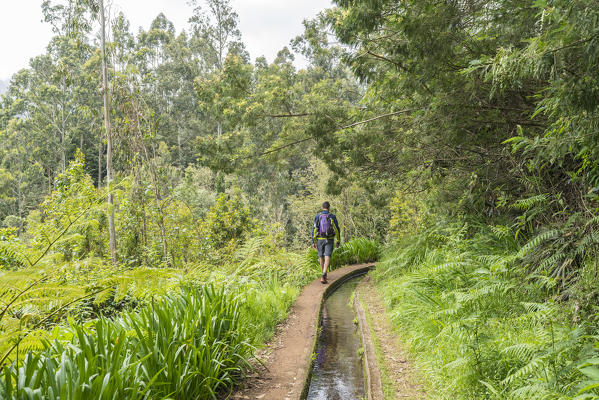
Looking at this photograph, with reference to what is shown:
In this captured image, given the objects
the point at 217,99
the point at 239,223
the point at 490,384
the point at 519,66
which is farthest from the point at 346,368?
the point at 217,99

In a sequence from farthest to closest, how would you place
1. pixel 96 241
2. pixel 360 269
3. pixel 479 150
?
pixel 360 269, pixel 96 241, pixel 479 150

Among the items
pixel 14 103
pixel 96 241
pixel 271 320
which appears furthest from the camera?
pixel 14 103

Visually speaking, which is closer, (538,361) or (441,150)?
(538,361)

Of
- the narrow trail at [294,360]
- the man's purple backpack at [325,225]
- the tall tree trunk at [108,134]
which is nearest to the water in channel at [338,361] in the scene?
the narrow trail at [294,360]

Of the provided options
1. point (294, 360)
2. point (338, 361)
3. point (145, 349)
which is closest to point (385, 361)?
point (338, 361)

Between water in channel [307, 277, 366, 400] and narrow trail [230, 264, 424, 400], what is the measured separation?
0.71 ft

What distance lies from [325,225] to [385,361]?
479 centimetres

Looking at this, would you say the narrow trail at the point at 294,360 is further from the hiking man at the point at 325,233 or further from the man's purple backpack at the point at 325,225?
the man's purple backpack at the point at 325,225

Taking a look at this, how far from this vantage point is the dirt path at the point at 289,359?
4.04 meters

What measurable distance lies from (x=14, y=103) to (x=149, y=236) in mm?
33147

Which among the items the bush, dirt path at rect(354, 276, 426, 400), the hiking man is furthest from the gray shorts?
the bush

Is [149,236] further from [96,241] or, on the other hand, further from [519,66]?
[519,66]

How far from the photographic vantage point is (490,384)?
3.20 meters

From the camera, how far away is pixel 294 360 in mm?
4926
